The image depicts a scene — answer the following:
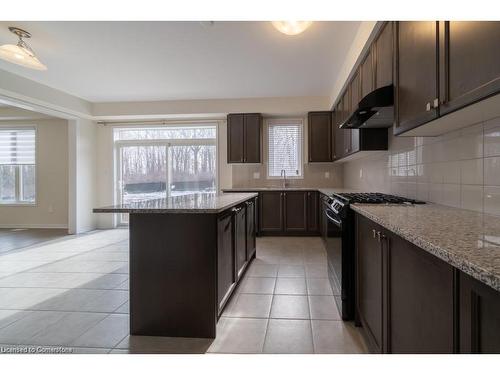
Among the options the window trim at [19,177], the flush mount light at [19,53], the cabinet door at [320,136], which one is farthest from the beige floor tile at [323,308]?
the window trim at [19,177]

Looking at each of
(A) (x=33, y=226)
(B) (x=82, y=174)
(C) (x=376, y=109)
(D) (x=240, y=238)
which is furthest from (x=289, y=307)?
(A) (x=33, y=226)

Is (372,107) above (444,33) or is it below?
below

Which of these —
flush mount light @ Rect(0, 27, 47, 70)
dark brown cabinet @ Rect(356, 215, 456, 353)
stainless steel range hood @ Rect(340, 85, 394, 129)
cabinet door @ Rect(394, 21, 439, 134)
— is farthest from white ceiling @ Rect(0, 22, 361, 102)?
dark brown cabinet @ Rect(356, 215, 456, 353)

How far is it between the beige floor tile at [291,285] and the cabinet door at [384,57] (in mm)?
1918

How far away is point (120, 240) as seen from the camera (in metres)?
5.10

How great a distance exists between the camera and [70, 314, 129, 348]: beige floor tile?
187 centimetres

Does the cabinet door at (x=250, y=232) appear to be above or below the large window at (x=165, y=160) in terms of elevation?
below

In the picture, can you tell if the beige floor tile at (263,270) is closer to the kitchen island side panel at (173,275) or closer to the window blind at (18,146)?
the kitchen island side panel at (173,275)

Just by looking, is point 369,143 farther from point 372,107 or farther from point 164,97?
point 164,97

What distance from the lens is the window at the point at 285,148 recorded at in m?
5.97

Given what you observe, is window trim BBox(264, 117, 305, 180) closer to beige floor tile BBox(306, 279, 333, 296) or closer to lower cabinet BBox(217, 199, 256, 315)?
lower cabinet BBox(217, 199, 256, 315)

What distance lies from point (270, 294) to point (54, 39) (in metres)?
3.61
